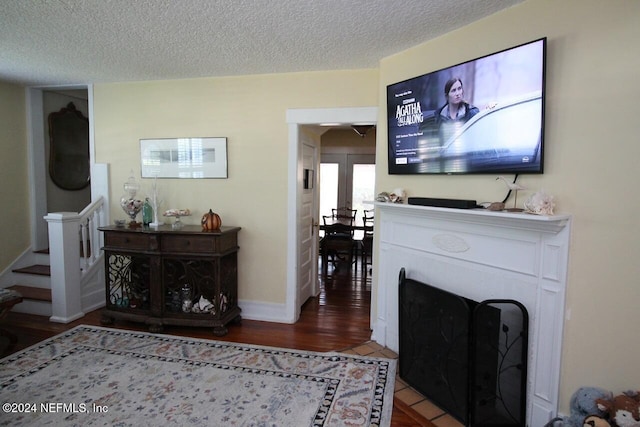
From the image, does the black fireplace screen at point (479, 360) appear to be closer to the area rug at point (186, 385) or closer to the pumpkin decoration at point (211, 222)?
the area rug at point (186, 385)

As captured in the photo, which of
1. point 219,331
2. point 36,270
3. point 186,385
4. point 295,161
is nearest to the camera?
point 186,385

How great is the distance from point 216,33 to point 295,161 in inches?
53.6

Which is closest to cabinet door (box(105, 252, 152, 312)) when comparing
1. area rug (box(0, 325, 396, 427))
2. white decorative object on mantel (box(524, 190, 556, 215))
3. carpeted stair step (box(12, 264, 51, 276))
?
area rug (box(0, 325, 396, 427))

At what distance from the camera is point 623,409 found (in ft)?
5.14

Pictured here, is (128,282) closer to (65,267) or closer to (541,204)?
(65,267)

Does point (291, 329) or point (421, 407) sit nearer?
point (421, 407)

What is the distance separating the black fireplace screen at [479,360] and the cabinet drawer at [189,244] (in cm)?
208

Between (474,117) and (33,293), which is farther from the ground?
(474,117)

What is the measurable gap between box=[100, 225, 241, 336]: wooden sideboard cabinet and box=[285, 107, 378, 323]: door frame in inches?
22.4

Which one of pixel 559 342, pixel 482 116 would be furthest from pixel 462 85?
pixel 559 342

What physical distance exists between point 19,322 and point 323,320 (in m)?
3.15

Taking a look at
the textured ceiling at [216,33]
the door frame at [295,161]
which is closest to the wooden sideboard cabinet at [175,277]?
the door frame at [295,161]

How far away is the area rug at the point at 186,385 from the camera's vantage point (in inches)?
83.4

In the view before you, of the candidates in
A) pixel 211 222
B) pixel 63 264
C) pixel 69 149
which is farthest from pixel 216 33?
pixel 69 149
